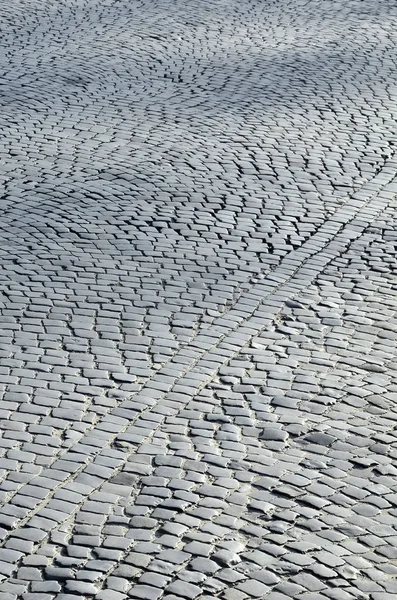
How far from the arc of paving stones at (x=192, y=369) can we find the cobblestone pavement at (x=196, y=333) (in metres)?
0.01

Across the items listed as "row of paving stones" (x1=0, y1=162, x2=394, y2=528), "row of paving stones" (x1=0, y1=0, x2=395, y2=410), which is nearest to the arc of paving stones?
"row of paving stones" (x1=0, y1=162, x2=394, y2=528)

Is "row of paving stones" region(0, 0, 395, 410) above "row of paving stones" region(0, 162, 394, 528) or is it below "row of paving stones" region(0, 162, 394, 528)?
below

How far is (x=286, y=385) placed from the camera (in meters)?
5.79

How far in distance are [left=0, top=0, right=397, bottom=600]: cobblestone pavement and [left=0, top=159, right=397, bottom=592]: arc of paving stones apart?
0.04 ft

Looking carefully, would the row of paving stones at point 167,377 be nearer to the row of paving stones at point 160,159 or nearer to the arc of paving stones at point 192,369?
the arc of paving stones at point 192,369

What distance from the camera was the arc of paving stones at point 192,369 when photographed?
4.67 meters

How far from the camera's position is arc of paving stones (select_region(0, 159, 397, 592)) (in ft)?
15.3

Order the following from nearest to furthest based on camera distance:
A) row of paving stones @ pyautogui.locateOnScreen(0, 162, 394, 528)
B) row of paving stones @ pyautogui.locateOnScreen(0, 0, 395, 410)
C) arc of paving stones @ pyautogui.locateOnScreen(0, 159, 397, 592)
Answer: arc of paving stones @ pyautogui.locateOnScreen(0, 159, 397, 592) < row of paving stones @ pyautogui.locateOnScreen(0, 162, 394, 528) < row of paving stones @ pyautogui.locateOnScreen(0, 0, 395, 410)

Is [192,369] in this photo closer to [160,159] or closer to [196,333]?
[196,333]

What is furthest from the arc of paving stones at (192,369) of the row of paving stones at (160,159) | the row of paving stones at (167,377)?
the row of paving stones at (160,159)

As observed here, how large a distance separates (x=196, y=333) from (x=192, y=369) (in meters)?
0.44

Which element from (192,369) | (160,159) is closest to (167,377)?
(192,369)

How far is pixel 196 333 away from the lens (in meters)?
6.32

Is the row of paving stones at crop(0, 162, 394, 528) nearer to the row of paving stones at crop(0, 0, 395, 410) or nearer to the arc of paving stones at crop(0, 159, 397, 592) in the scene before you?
the arc of paving stones at crop(0, 159, 397, 592)
